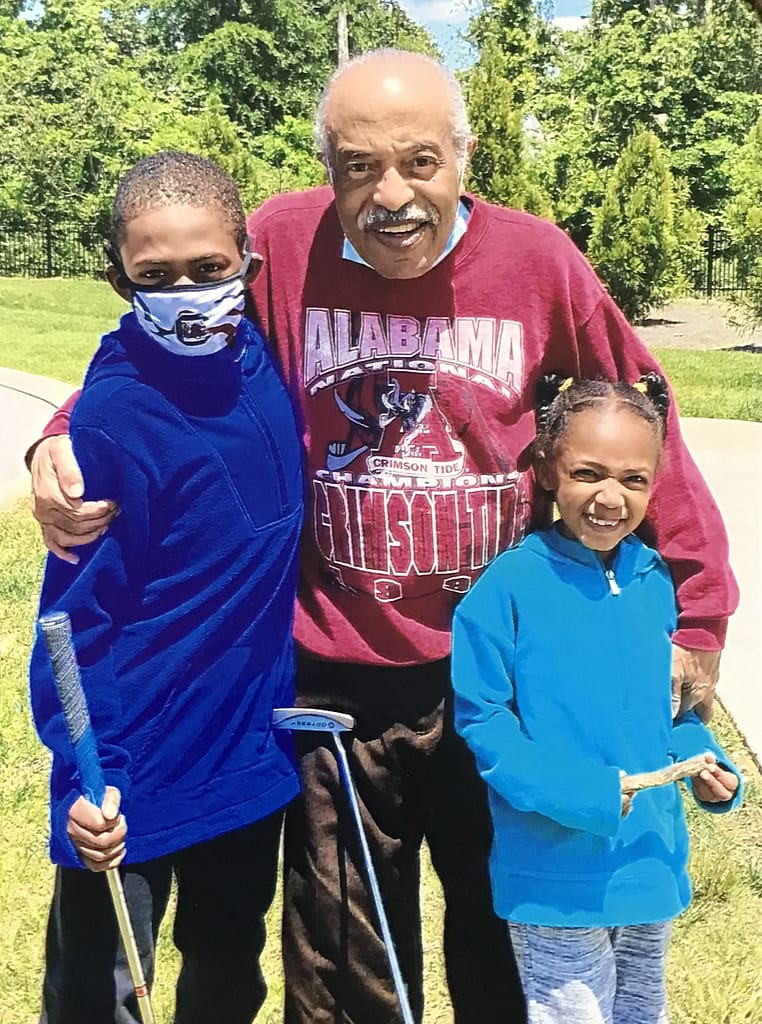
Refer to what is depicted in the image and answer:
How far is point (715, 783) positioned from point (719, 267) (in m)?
1.15

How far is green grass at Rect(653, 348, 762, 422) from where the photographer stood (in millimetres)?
2553

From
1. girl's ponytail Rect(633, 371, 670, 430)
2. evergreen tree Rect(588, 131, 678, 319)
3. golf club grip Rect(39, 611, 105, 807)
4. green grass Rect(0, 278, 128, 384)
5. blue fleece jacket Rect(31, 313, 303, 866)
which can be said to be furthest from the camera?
evergreen tree Rect(588, 131, 678, 319)

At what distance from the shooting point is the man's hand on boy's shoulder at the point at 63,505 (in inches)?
74.8

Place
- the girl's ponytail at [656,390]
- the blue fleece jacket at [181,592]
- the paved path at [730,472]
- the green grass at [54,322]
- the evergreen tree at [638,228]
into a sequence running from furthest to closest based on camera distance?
the paved path at [730,472]
the evergreen tree at [638,228]
the green grass at [54,322]
the girl's ponytail at [656,390]
the blue fleece jacket at [181,592]

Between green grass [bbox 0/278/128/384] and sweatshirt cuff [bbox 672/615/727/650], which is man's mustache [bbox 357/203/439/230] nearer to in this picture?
green grass [bbox 0/278/128/384]

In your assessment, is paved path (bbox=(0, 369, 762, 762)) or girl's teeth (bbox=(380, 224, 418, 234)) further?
paved path (bbox=(0, 369, 762, 762))

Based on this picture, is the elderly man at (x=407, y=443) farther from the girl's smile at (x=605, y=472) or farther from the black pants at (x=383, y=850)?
the girl's smile at (x=605, y=472)

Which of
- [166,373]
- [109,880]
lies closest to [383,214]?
[166,373]

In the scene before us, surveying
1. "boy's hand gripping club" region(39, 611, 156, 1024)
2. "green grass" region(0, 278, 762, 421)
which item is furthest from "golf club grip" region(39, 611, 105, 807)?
"green grass" region(0, 278, 762, 421)

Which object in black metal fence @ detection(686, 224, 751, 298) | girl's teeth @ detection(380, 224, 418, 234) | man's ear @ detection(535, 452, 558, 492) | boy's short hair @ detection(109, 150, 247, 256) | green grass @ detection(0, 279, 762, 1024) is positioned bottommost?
green grass @ detection(0, 279, 762, 1024)

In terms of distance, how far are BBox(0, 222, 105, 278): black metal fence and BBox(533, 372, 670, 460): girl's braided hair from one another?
86cm

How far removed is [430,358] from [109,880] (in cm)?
104

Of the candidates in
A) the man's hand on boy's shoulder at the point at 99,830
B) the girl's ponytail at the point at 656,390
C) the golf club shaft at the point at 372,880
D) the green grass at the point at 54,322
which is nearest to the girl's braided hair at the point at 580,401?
the girl's ponytail at the point at 656,390

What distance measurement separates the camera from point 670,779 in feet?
6.48
